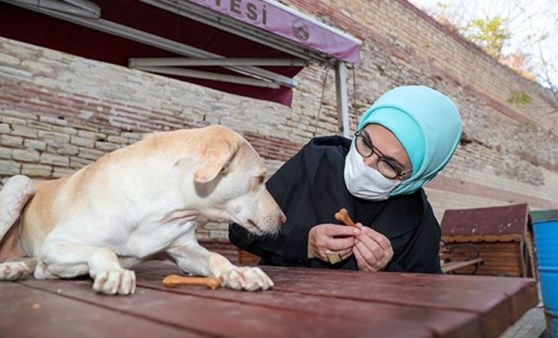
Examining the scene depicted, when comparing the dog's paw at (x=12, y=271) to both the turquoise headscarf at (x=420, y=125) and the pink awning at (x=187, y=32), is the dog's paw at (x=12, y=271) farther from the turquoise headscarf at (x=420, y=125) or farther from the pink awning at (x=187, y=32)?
the pink awning at (x=187, y=32)

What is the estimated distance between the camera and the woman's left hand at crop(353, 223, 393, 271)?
5.94 feet

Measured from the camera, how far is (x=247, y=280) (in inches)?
45.8

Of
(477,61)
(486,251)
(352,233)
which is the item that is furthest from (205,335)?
(477,61)

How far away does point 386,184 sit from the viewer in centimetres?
211

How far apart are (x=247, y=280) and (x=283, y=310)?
15.2 inches

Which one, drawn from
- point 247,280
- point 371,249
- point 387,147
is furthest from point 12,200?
point 387,147

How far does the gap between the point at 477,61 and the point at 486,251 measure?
8708 mm

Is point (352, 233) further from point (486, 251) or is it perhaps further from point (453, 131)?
point (486, 251)

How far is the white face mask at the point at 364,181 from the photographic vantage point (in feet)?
6.88

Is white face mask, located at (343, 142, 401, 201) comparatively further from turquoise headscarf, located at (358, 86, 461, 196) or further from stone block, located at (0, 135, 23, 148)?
stone block, located at (0, 135, 23, 148)

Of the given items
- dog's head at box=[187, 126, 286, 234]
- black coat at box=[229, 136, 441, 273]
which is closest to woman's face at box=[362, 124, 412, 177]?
black coat at box=[229, 136, 441, 273]

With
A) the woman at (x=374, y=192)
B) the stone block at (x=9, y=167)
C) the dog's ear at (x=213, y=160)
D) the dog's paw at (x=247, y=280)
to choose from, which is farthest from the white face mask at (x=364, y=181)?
the stone block at (x=9, y=167)

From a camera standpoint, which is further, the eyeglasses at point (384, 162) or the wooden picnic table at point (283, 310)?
the eyeglasses at point (384, 162)

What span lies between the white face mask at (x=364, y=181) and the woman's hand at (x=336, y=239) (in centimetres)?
34
